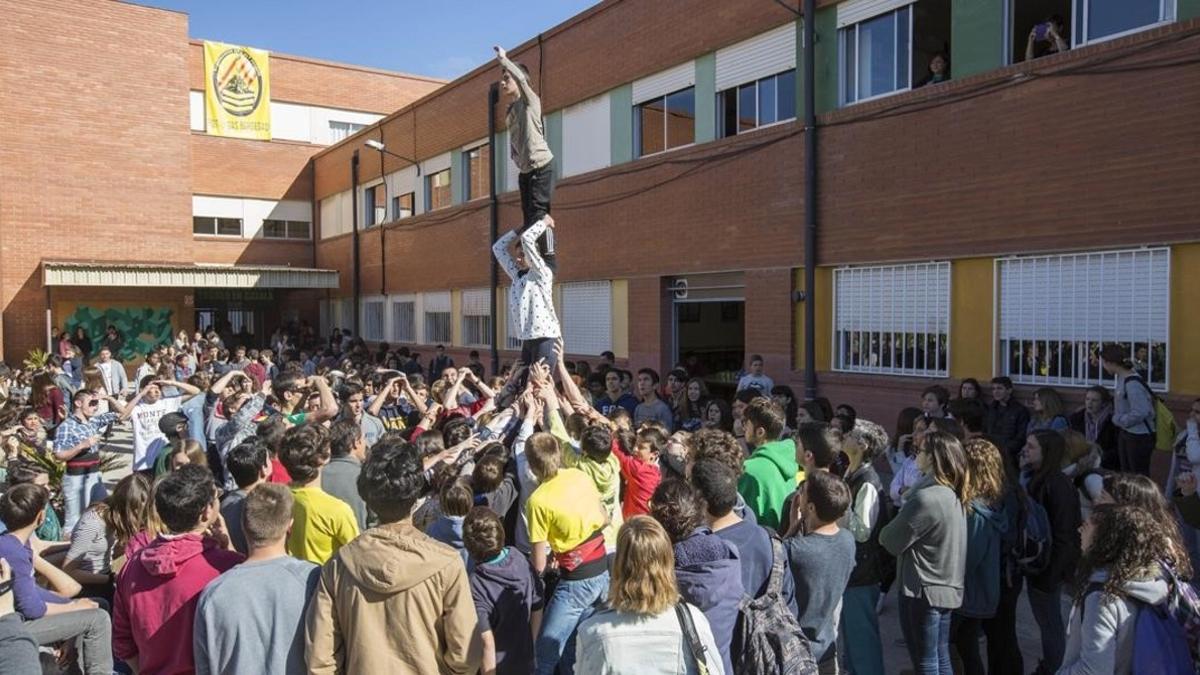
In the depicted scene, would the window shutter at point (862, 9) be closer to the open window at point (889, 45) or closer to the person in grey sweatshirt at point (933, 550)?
the open window at point (889, 45)

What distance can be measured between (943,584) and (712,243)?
9.39m

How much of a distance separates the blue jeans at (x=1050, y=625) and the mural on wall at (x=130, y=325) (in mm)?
23813

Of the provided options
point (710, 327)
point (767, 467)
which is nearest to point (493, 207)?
point (710, 327)

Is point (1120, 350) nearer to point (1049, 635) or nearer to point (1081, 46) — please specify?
point (1081, 46)

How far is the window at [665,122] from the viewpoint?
14.1 metres

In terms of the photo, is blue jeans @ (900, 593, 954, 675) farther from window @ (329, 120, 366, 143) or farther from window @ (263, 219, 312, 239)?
window @ (329, 120, 366, 143)

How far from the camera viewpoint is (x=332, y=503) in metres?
4.13

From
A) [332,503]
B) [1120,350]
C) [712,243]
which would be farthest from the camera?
[712,243]

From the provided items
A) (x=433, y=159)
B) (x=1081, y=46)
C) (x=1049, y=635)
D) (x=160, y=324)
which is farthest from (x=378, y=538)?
(x=160, y=324)

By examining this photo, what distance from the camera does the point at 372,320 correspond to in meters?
25.5

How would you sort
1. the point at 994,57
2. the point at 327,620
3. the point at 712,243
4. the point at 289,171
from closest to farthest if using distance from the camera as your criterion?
the point at 327,620, the point at 994,57, the point at 712,243, the point at 289,171

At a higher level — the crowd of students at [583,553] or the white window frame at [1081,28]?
the white window frame at [1081,28]

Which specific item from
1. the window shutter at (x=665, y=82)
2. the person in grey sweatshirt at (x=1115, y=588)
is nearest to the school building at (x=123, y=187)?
the window shutter at (x=665, y=82)

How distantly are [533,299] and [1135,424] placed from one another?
548 centimetres
